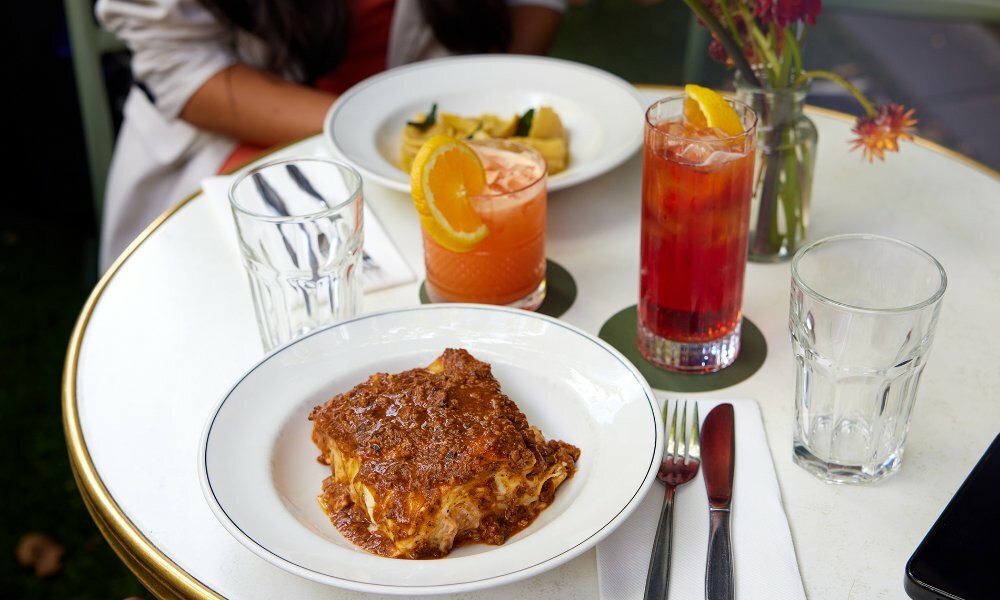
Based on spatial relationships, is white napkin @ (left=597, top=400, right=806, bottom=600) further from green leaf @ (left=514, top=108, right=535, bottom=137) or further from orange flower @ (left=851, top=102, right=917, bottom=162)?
green leaf @ (left=514, top=108, right=535, bottom=137)

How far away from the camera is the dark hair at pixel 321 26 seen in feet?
5.98

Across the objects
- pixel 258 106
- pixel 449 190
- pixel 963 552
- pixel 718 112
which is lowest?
pixel 258 106

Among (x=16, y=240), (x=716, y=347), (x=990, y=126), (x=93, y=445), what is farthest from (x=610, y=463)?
(x=990, y=126)

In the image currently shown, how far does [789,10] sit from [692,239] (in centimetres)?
25

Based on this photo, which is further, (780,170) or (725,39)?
(780,170)

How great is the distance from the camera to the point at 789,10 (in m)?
0.99

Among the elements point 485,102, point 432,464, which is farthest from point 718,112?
Result: point 485,102

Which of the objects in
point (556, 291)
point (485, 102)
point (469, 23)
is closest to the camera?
point (556, 291)

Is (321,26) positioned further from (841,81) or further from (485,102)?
(841,81)

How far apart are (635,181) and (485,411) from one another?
68 cm

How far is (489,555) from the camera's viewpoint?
0.77 metres

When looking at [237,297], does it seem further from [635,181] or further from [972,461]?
[972,461]

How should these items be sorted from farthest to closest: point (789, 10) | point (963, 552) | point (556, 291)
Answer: point (556, 291), point (789, 10), point (963, 552)

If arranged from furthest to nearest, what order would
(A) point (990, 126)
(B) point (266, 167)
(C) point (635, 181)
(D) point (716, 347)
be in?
1. (A) point (990, 126)
2. (C) point (635, 181)
3. (B) point (266, 167)
4. (D) point (716, 347)
